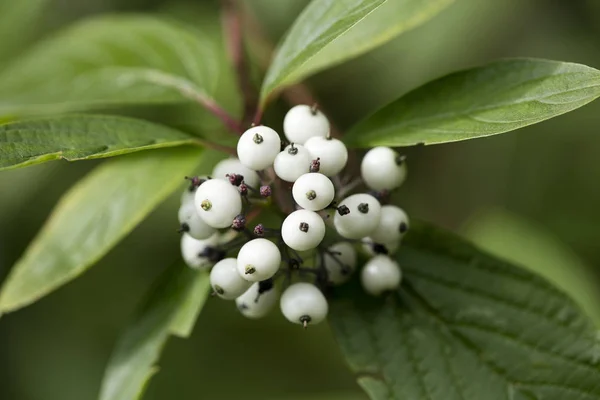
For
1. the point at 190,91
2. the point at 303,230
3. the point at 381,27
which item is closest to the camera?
the point at 303,230

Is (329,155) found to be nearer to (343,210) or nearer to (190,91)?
(343,210)

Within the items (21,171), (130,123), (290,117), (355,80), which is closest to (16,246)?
(21,171)

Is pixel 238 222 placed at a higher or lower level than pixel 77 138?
lower

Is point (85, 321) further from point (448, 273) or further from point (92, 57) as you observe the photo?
point (448, 273)

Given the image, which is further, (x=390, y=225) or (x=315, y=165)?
(x=390, y=225)

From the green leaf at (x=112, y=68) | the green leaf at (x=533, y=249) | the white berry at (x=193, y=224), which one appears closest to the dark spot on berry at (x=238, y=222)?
the white berry at (x=193, y=224)

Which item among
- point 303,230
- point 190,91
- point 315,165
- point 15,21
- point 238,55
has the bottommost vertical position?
point 303,230

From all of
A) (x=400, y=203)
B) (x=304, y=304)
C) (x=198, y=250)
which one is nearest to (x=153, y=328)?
(x=198, y=250)

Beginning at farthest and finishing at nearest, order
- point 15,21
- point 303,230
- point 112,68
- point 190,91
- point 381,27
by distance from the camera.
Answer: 1. point 15,21
2. point 112,68
3. point 190,91
4. point 381,27
5. point 303,230
